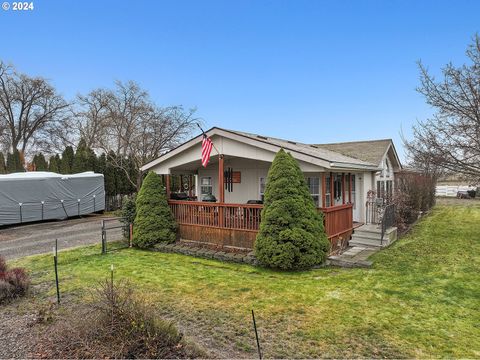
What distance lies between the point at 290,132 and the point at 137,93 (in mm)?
14671

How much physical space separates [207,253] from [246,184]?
4510mm

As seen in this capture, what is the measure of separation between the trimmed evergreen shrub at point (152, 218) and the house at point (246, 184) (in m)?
0.42

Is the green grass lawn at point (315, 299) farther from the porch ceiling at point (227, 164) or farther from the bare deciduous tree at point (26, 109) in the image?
the bare deciduous tree at point (26, 109)

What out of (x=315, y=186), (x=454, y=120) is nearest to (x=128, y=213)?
(x=315, y=186)

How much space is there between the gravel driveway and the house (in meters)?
4.06

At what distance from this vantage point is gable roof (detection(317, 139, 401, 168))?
1456cm

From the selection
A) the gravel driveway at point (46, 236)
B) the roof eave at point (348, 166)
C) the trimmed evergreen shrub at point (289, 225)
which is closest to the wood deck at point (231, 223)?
the trimmed evergreen shrub at point (289, 225)

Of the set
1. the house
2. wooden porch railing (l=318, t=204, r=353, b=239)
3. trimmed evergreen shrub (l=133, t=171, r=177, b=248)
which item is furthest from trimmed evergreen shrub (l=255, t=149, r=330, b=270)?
trimmed evergreen shrub (l=133, t=171, r=177, b=248)

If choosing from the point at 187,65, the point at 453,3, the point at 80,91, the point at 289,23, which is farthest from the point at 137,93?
the point at 453,3

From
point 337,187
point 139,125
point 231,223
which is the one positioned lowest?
point 231,223

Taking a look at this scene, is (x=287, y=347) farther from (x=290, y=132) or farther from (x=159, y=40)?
(x=290, y=132)

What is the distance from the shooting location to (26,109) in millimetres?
31344

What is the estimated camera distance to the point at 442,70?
1010cm

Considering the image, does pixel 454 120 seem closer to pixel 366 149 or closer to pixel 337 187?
pixel 337 187
